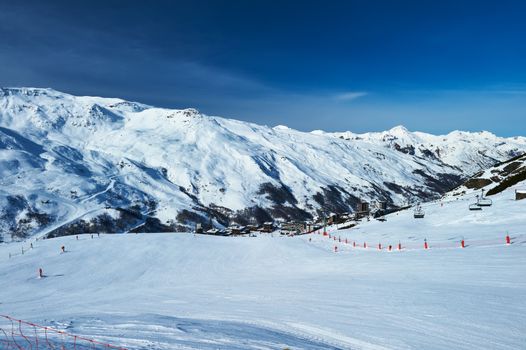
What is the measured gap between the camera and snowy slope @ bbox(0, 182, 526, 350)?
1094 centimetres

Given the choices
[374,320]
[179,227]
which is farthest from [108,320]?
[179,227]

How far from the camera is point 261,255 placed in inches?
1561

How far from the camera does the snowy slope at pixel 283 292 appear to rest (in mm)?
10938

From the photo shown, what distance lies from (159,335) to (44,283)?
2277 cm

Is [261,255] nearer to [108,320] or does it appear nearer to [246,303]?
[246,303]

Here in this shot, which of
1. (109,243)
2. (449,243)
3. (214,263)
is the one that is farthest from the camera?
→ (109,243)

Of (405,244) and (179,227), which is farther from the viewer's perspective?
(179,227)

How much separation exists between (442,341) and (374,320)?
8.36 ft

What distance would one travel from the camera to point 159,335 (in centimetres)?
1069

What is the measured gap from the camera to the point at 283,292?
19.2m

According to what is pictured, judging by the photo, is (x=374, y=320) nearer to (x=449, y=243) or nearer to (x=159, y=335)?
(x=159, y=335)

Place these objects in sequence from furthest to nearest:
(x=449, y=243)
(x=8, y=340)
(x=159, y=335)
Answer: (x=449, y=243)
(x=159, y=335)
(x=8, y=340)

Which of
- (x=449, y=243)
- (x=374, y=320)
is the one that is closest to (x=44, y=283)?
(x=374, y=320)

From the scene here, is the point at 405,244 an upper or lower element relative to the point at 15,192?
lower
